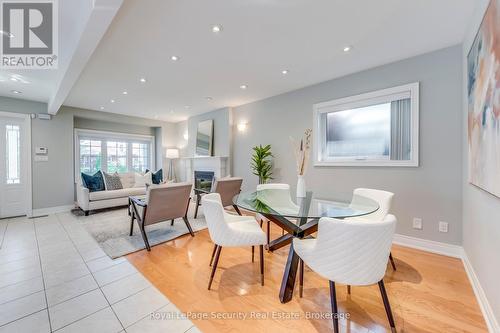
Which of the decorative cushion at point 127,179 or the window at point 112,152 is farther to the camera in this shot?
the window at point 112,152

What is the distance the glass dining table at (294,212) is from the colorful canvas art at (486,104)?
0.75m

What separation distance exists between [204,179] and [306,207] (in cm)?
423

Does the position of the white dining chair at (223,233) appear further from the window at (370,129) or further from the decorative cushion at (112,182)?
the decorative cushion at (112,182)

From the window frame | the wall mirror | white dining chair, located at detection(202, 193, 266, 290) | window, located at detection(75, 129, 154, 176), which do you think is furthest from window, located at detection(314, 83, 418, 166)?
window, located at detection(75, 129, 154, 176)

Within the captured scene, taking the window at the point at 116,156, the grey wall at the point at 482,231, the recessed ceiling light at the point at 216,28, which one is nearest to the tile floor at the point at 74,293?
the grey wall at the point at 482,231

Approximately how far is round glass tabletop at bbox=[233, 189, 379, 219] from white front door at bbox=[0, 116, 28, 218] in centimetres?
518

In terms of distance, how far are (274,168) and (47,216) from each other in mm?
4881

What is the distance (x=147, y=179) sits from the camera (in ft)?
18.4

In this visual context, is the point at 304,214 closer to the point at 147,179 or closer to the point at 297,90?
the point at 297,90

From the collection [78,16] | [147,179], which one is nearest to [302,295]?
[78,16]

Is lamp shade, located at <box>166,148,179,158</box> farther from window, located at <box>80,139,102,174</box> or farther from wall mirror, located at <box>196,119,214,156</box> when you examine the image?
window, located at <box>80,139,102,174</box>

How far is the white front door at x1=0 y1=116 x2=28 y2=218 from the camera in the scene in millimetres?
4121

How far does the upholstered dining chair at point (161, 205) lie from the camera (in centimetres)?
271

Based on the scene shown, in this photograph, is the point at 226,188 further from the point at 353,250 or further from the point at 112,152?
the point at 112,152
